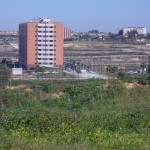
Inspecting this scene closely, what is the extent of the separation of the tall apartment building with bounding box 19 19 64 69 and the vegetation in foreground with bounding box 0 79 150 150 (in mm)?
28613

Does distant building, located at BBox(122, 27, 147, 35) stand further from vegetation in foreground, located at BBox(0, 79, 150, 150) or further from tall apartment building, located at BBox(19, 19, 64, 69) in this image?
vegetation in foreground, located at BBox(0, 79, 150, 150)

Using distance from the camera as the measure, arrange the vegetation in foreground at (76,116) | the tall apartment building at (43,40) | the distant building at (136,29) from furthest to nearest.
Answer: the distant building at (136,29) < the tall apartment building at (43,40) < the vegetation in foreground at (76,116)

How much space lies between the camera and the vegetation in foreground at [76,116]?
604 centimetres

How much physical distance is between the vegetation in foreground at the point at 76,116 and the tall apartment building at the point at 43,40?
93.9 feet

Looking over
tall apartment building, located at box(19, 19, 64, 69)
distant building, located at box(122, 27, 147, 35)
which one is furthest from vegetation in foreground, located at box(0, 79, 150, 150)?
distant building, located at box(122, 27, 147, 35)

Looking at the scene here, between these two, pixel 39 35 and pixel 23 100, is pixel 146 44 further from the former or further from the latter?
pixel 23 100

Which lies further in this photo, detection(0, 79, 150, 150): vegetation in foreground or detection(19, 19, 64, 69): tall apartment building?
detection(19, 19, 64, 69): tall apartment building

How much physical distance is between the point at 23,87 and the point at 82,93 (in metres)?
1.77

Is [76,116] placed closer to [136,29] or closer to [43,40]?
[43,40]

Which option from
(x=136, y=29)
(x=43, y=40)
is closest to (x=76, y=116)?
(x=43, y=40)

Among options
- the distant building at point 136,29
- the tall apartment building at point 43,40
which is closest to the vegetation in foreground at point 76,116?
the tall apartment building at point 43,40

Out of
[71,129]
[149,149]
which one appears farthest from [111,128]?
[149,149]

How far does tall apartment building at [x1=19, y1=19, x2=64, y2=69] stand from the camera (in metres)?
40.9

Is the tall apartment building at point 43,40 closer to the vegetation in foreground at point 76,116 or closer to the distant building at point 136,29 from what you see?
the vegetation in foreground at point 76,116
